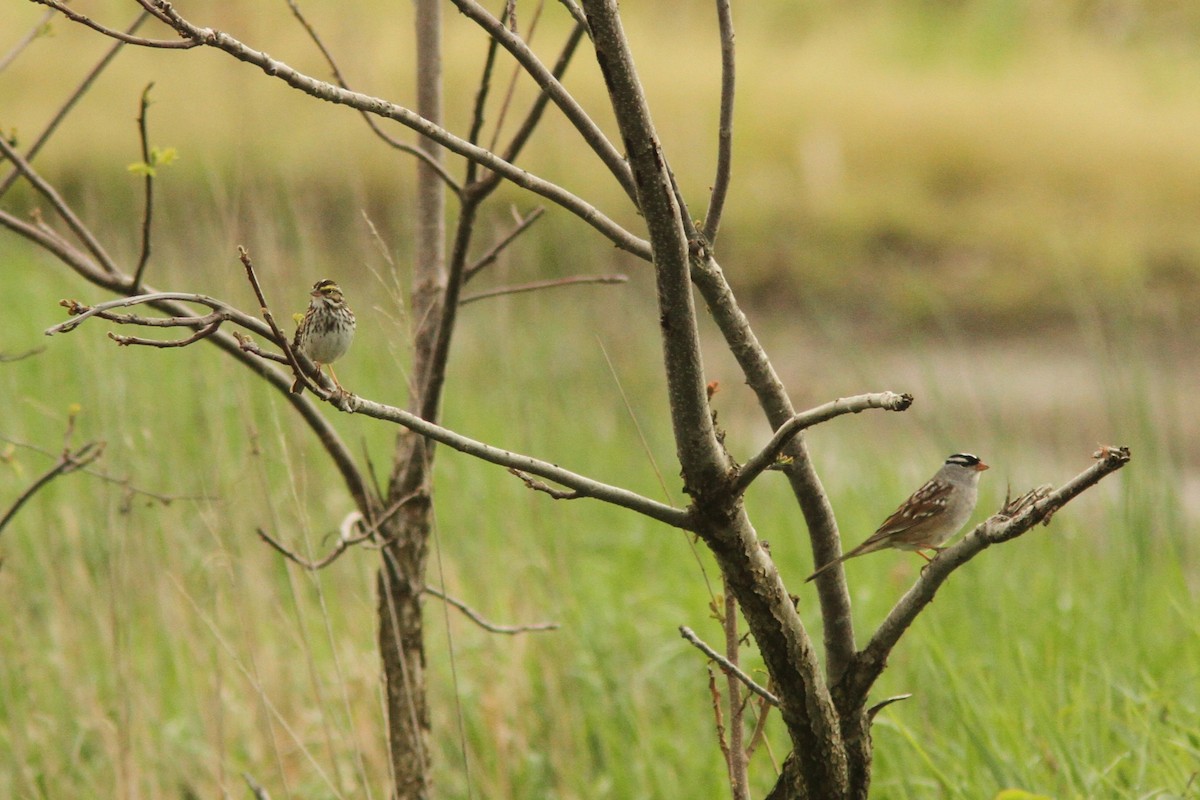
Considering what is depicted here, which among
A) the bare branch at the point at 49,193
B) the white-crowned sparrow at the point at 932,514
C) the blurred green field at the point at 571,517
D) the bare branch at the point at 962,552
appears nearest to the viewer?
the bare branch at the point at 962,552

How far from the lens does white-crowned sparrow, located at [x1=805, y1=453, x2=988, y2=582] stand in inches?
80.3

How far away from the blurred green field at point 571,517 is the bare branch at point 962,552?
1.21 ft

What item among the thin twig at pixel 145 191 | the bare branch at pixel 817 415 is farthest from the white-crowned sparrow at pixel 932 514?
the thin twig at pixel 145 191

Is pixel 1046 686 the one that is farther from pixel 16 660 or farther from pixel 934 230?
pixel 934 230

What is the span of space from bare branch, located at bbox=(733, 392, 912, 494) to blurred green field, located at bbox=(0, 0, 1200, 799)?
39 cm

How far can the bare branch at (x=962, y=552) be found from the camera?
1.10 m

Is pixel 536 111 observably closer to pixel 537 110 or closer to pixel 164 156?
pixel 537 110

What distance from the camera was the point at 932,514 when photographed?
81.0 inches

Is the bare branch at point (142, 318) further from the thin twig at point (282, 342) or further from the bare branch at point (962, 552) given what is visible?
the bare branch at point (962, 552)

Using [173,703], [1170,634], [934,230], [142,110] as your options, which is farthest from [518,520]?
[934,230]

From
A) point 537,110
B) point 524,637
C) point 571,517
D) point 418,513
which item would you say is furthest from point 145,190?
point 571,517

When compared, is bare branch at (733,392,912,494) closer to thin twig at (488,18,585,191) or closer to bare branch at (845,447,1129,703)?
bare branch at (845,447,1129,703)

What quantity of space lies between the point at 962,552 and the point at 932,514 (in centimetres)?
87

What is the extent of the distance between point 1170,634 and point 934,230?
5.47 metres
